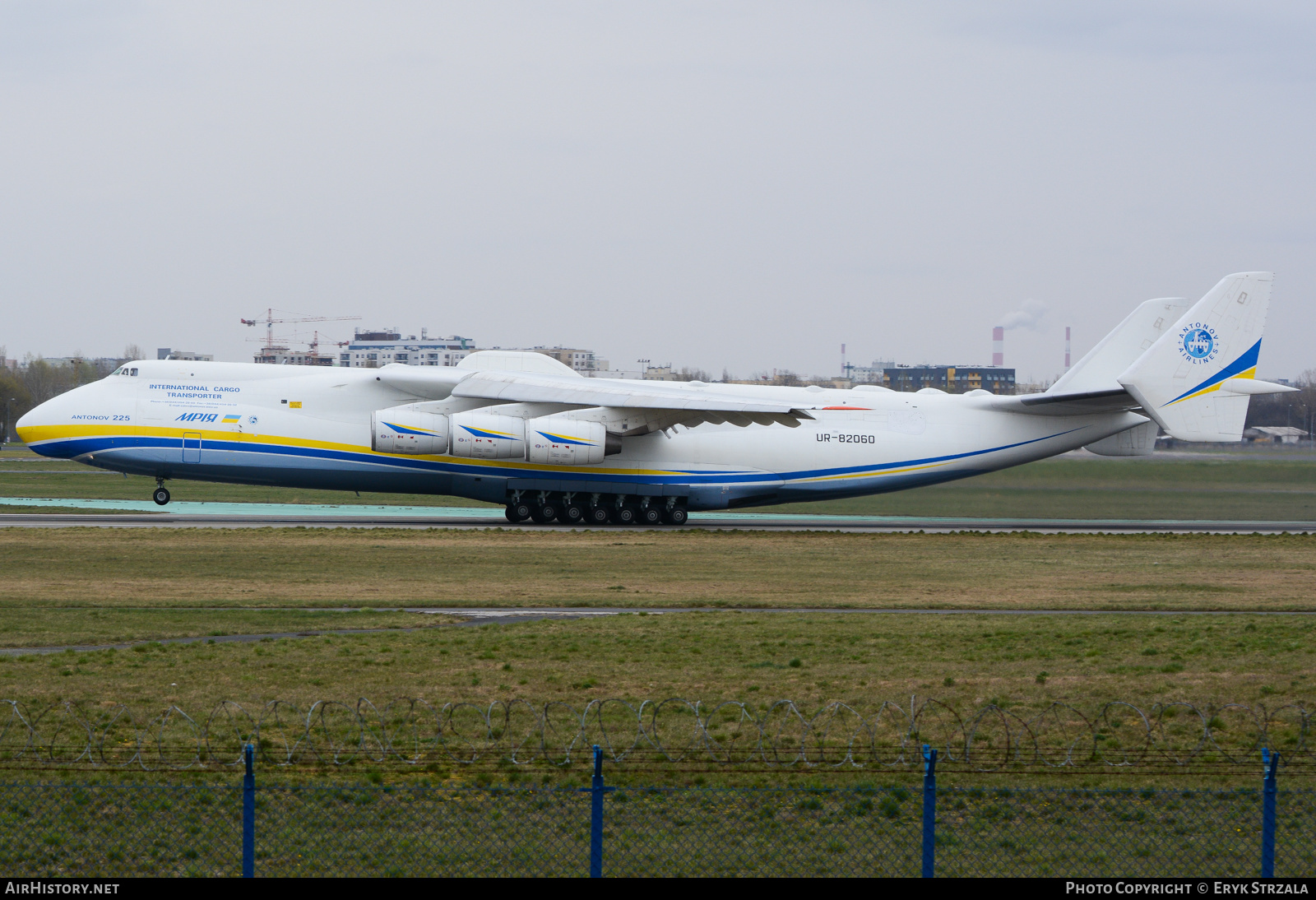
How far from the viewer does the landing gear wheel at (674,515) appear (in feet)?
116

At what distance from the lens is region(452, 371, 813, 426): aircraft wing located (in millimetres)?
32438

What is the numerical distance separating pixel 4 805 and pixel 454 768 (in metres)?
3.40

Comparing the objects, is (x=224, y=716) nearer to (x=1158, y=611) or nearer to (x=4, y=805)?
(x=4, y=805)

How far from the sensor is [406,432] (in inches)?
1264

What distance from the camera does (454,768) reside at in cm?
1065

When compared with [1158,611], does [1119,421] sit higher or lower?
higher

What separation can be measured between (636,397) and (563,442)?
7.81 ft

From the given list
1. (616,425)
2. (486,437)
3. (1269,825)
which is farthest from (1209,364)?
(1269,825)

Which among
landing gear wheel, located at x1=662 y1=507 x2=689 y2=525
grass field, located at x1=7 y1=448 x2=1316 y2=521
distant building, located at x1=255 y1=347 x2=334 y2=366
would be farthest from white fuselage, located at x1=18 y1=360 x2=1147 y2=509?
distant building, located at x1=255 y1=347 x2=334 y2=366

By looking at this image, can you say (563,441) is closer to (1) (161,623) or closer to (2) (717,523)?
(2) (717,523)

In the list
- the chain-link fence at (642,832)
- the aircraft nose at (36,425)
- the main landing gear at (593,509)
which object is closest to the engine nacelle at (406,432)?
the main landing gear at (593,509)

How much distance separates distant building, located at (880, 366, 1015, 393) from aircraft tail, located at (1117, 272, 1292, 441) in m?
64.6

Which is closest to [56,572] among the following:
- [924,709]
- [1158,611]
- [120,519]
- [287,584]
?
[287,584]

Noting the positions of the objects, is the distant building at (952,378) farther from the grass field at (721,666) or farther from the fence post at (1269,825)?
the fence post at (1269,825)
